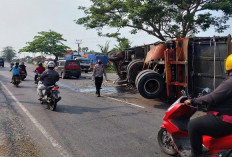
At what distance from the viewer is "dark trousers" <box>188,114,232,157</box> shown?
320 cm

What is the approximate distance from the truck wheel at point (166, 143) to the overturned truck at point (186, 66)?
3.30m

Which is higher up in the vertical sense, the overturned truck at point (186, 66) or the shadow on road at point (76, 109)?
the overturned truck at point (186, 66)

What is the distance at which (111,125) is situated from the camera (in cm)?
631

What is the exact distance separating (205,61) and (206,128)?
15.5ft

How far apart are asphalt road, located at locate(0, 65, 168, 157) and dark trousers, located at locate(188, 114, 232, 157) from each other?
3.49 feet

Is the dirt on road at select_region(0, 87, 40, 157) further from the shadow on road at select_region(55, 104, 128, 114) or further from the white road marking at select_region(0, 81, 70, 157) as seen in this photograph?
the shadow on road at select_region(55, 104, 128, 114)

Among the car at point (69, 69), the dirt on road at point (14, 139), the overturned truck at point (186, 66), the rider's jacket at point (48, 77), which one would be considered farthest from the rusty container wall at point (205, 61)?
the car at point (69, 69)

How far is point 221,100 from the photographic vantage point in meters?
3.08

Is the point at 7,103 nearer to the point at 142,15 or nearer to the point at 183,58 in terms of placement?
the point at 183,58

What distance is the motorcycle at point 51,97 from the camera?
820 cm

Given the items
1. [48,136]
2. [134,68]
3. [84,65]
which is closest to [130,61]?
[134,68]

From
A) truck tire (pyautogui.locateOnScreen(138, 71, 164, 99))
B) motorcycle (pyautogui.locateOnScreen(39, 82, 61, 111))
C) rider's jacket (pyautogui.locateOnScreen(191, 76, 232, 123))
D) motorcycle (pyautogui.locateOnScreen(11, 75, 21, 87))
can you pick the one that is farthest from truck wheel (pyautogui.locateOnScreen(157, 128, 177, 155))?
motorcycle (pyautogui.locateOnScreen(11, 75, 21, 87))

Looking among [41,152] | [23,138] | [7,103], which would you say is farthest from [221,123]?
[7,103]

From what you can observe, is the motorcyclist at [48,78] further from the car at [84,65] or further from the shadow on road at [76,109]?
the car at [84,65]
